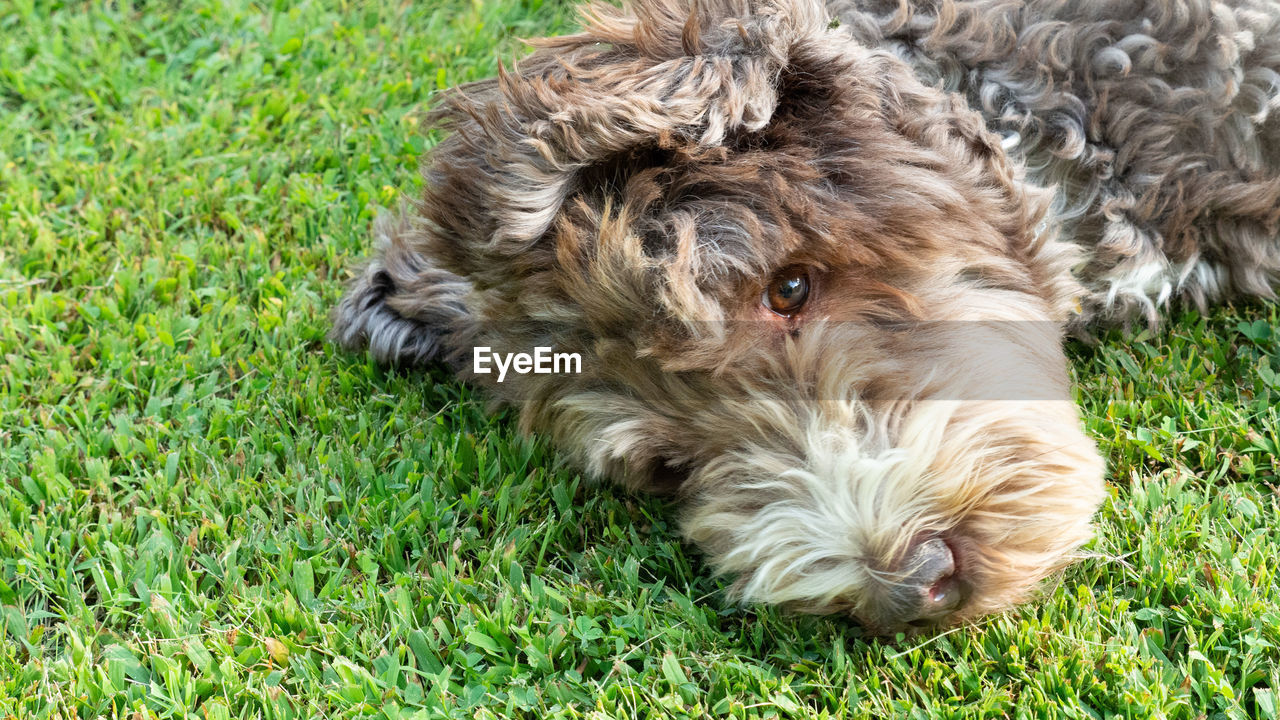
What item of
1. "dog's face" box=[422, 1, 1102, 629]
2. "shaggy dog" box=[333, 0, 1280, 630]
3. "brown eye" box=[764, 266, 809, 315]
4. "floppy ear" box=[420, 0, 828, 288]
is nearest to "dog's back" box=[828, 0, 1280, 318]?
"shaggy dog" box=[333, 0, 1280, 630]

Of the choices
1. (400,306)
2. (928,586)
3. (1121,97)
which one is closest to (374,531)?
(400,306)

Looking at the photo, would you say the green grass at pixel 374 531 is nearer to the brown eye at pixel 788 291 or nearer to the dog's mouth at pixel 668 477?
the dog's mouth at pixel 668 477

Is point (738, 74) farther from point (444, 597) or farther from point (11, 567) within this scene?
point (11, 567)

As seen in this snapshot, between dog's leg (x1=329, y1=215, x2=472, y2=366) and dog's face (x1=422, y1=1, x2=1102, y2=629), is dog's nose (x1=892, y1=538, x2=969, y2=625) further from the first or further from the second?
dog's leg (x1=329, y1=215, x2=472, y2=366)

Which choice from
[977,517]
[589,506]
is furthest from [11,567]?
[977,517]

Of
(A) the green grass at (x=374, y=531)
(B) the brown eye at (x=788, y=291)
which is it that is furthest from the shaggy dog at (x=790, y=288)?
(A) the green grass at (x=374, y=531)

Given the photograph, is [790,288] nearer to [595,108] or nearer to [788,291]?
[788,291]

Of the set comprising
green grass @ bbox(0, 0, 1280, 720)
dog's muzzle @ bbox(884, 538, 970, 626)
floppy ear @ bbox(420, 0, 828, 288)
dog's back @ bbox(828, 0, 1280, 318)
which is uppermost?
floppy ear @ bbox(420, 0, 828, 288)
